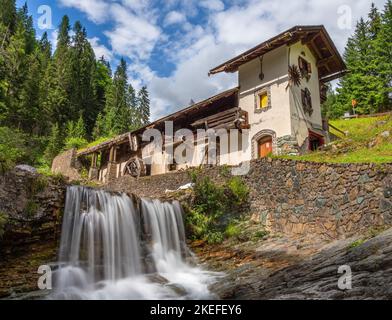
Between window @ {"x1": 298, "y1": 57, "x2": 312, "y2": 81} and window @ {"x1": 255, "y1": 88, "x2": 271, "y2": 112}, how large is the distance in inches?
103

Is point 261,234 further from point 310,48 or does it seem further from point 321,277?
point 310,48

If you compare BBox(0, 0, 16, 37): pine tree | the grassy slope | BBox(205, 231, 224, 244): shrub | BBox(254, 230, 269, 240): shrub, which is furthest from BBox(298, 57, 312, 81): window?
BBox(0, 0, 16, 37): pine tree

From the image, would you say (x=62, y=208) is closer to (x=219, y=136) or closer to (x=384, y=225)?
(x=384, y=225)

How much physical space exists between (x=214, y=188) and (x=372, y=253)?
8.36m

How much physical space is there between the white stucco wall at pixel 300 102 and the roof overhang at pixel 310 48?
1.80ft

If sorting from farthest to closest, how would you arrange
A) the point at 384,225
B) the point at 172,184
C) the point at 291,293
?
1. the point at 172,184
2. the point at 384,225
3. the point at 291,293

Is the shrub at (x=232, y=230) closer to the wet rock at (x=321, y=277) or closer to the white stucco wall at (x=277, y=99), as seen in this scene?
the wet rock at (x=321, y=277)

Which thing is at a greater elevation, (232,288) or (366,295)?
(366,295)

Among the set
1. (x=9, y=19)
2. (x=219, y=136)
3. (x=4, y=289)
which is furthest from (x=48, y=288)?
(x=9, y=19)

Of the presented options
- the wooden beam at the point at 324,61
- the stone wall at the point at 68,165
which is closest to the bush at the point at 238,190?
Result: the wooden beam at the point at 324,61

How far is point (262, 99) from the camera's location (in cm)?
2016

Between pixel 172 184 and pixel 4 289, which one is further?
pixel 172 184

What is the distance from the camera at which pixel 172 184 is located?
17188 millimetres

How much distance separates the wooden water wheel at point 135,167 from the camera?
2541 centimetres
